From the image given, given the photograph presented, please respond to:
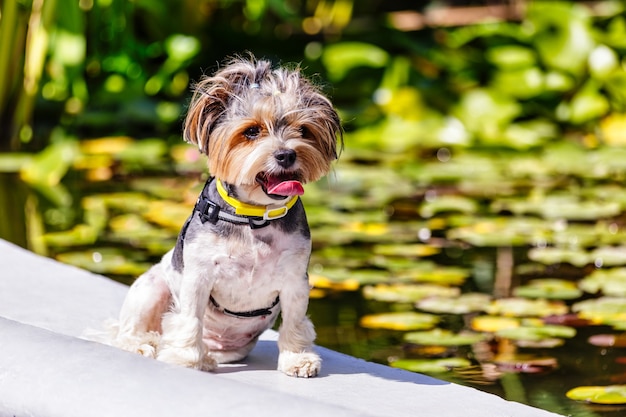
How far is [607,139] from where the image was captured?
762cm

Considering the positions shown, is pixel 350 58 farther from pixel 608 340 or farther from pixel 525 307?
pixel 608 340

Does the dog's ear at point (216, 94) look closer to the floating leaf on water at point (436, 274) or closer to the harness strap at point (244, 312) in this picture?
the harness strap at point (244, 312)

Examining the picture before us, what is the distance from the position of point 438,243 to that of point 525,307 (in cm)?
105

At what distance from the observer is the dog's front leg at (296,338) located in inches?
120

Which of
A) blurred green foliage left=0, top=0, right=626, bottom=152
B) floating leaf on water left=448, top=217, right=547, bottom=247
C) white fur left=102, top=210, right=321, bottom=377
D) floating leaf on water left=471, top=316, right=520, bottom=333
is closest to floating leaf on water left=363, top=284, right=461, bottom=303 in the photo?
floating leaf on water left=471, top=316, right=520, bottom=333

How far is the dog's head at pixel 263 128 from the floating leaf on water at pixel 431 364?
1.03m

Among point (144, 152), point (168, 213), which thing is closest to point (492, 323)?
point (168, 213)

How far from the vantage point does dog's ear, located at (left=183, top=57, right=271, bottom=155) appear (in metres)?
2.89

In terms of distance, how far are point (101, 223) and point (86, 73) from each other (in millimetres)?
2987

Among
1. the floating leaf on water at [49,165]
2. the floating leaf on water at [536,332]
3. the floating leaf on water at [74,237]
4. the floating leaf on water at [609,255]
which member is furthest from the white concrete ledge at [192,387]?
the floating leaf on water at [49,165]

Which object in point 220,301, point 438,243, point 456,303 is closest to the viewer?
point 220,301

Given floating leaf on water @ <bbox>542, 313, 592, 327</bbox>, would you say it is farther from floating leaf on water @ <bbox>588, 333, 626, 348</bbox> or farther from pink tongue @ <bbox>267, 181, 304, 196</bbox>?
pink tongue @ <bbox>267, 181, 304, 196</bbox>

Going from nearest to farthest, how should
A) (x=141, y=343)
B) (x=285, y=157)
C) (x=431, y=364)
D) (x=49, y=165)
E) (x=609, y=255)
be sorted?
(x=285, y=157)
(x=141, y=343)
(x=431, y=364)
(x=609, y=255)
(x=49, y=165)

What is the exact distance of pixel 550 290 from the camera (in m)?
4.56
